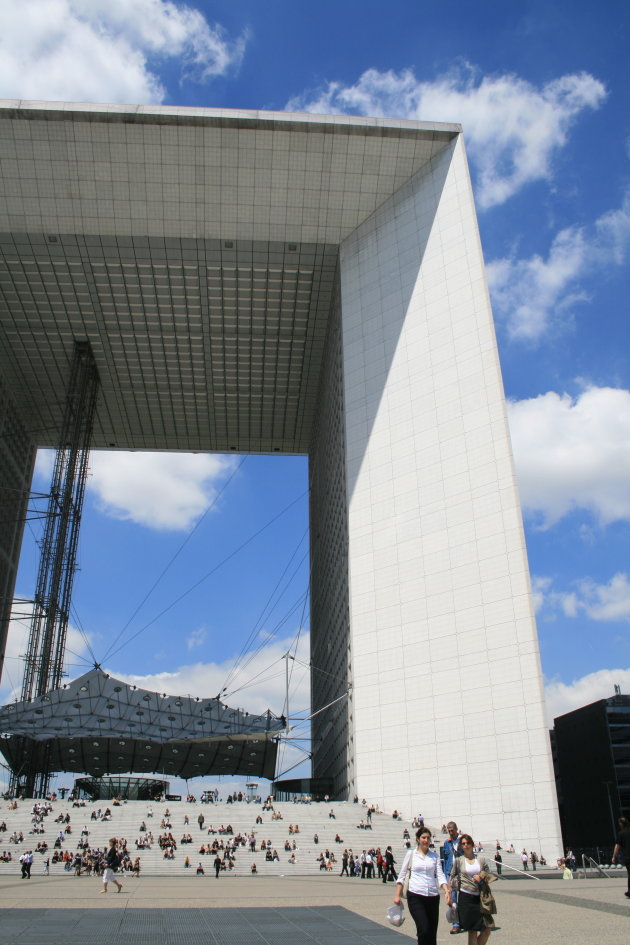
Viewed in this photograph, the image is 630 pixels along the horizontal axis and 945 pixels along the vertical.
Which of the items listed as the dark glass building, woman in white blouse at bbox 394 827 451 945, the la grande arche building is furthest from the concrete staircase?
the dark glass building

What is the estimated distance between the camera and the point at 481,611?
3169 cm

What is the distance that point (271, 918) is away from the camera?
10617 mm

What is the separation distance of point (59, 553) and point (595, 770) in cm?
5675

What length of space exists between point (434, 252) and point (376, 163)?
569 centimetres

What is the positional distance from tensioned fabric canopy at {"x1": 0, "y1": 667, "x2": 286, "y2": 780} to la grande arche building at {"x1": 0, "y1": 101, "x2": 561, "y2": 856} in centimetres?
571

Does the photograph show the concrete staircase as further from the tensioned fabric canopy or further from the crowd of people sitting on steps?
the tensioned fabric canopy

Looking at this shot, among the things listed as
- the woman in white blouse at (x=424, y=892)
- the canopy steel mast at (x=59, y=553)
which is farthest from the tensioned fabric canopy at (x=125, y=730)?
the woman in white blouse at (x=424, y=892)

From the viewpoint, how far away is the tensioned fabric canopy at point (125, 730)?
4231 cm

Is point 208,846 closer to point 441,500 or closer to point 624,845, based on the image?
point 441,500

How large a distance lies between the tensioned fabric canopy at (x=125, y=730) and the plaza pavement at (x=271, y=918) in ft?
92.6

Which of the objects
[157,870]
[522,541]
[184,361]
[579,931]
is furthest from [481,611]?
[184,361]

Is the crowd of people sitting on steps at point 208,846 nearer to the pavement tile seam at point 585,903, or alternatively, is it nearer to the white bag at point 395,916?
the pavement tile seam at point 585,903

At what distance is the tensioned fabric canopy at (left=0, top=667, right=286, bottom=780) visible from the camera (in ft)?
139

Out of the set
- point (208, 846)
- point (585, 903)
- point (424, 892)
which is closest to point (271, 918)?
point (424, 892)
